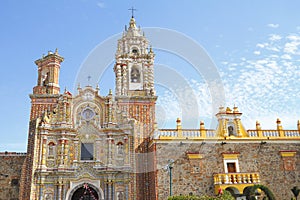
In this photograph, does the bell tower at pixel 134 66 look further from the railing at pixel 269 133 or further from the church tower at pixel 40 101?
the railing at pixel 269 133

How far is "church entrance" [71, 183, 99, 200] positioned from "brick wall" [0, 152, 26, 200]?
15.8 feet

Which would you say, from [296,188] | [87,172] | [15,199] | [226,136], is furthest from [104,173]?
[296,188]

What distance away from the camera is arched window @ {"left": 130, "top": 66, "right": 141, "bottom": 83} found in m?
28.1

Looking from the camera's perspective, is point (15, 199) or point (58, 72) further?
point (58, 72)

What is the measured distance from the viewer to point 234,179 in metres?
21.5

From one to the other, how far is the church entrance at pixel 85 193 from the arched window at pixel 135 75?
9.78m

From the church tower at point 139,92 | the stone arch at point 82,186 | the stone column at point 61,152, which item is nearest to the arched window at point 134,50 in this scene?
the church tower at point 139,92

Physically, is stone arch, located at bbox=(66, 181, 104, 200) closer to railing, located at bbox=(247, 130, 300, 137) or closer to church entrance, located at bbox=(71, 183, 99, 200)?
church entrance, located at bbox=(71, 183, 99, 200)

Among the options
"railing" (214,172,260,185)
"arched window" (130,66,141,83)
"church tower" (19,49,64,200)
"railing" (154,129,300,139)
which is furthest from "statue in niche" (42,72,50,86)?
"railing" (214,172,260,185)

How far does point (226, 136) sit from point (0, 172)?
57.1 ft

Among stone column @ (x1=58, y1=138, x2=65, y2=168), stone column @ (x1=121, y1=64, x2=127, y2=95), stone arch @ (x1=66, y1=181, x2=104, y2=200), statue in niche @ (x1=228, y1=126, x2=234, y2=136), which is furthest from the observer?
stone column @ (x1=121, y1=64, x2=127, y2=95)

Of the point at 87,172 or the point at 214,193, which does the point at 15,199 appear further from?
the point at 214,193

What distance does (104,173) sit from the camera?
23594mm

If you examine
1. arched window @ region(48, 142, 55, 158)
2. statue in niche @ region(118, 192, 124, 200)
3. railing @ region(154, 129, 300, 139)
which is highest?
railing @ region(154, 129, 300, 139)
